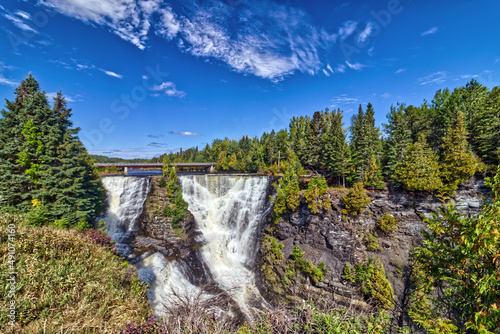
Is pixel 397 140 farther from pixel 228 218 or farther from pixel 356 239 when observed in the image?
pixel 228 218

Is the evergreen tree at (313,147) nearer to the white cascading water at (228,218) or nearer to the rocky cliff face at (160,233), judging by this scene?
the white cascading water at (228,218)

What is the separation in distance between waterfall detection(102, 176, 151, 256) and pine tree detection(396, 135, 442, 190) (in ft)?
124

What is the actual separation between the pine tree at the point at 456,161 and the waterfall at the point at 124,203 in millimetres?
41280

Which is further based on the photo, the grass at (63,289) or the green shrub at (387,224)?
the green shrub at (387,224)

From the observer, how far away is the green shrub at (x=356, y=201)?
918 inches

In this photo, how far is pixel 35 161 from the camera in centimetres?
1706

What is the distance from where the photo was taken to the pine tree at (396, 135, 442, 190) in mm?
21936

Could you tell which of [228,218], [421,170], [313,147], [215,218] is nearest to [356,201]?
[421,170]

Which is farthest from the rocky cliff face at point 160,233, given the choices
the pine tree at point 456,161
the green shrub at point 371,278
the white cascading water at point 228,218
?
the pine tree at point 456,161

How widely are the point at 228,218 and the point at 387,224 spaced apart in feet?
70.5

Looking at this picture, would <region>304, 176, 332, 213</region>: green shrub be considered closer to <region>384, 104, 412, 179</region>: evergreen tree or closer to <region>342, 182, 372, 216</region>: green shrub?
<region>342, 182, 372, 216</region>: green shrub

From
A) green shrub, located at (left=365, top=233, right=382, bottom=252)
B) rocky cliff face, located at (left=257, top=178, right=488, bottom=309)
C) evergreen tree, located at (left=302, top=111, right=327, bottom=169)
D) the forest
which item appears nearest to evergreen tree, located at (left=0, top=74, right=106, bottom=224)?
the forest

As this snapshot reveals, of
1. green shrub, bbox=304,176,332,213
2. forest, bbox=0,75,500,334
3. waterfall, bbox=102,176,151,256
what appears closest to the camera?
forest, bbox=0,75,500,334

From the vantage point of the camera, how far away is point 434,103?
3262cm
